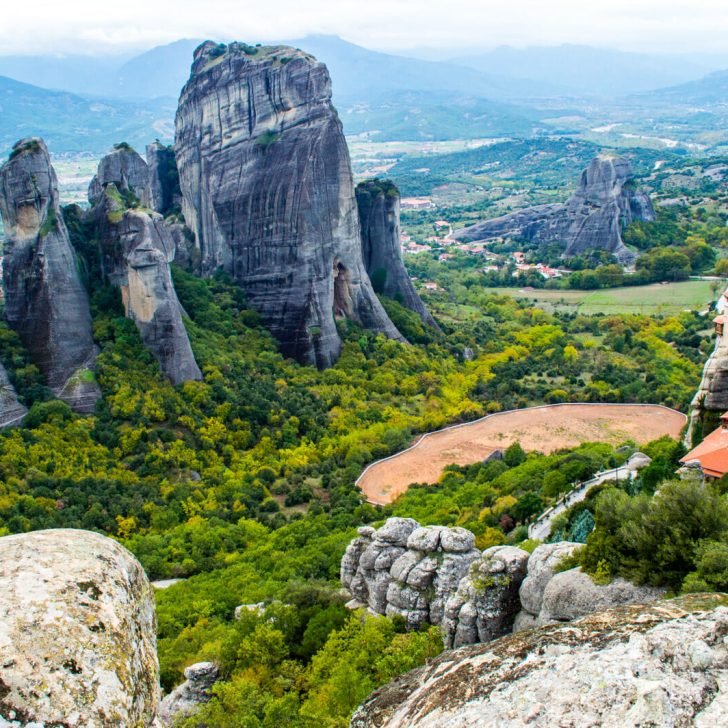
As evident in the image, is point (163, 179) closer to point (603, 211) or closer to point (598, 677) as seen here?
point (603, 211)

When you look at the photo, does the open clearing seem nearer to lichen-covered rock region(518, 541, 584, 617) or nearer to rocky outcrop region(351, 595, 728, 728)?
lichen-covered rock region(518, 541, 584, 617)

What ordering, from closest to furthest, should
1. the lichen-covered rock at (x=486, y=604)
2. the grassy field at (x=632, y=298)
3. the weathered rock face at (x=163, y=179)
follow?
the lichen-covered rock at (x=486, y=604), the weathered rock face at (x=163, y=179), the grassy field at (x=632, y=298)

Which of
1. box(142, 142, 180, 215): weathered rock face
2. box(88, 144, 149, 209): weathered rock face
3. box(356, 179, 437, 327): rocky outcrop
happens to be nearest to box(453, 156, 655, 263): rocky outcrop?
box(356, 179, 437, 327): rocky outcrop

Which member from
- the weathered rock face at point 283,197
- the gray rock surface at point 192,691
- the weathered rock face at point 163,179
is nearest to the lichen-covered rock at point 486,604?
the gray rock surface at point 192,691

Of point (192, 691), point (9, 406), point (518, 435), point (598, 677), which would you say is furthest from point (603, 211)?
point (598, 677)

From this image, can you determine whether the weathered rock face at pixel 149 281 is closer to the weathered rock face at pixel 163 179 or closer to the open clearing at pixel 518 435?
the open clearing at pixel 518 435

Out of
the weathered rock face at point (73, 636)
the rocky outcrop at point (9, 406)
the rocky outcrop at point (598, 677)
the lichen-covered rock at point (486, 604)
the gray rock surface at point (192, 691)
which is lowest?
the gray rock surface at point (192, 691)

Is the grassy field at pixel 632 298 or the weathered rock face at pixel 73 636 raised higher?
the weathered rock face at pixel 73 636
